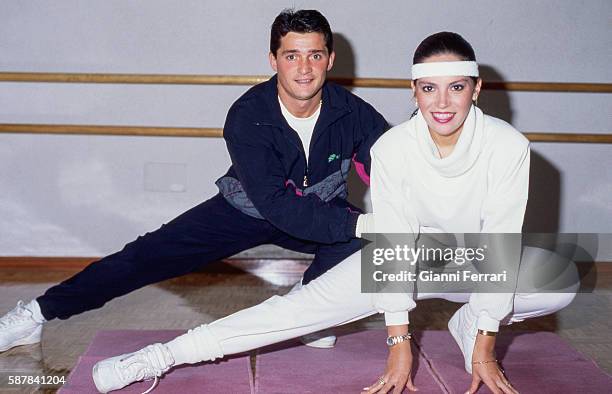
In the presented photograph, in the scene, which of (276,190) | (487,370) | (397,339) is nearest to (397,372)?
(397,339)

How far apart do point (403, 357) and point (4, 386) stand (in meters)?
1.00

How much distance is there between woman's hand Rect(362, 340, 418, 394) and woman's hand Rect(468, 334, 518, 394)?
6.1 inches

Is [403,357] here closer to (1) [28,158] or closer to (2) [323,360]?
(2) [323,360]

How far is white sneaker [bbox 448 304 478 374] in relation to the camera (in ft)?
6.81

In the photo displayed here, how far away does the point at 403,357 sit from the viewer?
1.89 meters

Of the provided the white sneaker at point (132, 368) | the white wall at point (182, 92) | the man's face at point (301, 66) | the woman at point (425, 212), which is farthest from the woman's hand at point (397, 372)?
the white wall at point (182, 92)

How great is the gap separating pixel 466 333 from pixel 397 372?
0.31 meters

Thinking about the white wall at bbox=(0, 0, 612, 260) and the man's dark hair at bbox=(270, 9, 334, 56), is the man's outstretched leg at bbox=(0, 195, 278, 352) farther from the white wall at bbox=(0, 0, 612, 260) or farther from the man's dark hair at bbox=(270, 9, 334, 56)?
the white wall at bbox=(0, 0, 612, 260)

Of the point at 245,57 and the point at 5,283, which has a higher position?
the point at 245,57

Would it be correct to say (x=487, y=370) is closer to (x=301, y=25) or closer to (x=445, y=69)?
(x=445, y=69)

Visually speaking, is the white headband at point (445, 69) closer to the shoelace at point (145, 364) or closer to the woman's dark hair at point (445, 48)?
the woman's dark hair at point (445, 48)

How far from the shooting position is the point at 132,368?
1.95 metres

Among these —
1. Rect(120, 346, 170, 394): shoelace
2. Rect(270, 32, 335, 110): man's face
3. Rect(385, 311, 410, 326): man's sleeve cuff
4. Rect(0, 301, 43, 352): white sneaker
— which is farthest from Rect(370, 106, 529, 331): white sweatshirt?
Rect(0, 301, 43, 352): white sneaker

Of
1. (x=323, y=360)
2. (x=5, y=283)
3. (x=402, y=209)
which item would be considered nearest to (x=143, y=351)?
(x=323, y=360)
